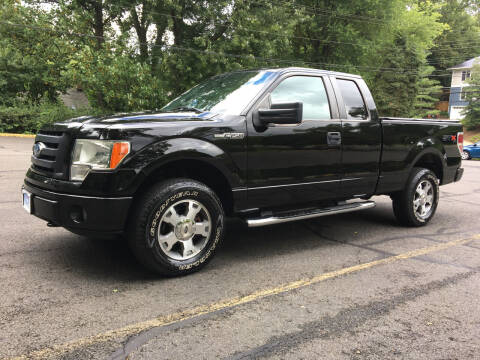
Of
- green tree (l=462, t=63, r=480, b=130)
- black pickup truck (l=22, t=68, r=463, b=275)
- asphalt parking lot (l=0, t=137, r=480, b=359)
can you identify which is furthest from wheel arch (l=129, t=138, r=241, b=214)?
green tree (l=462, t=63, r=480, b=130)

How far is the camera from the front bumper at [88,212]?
323 centimetres

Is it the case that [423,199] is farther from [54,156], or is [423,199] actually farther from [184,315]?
[54,156]

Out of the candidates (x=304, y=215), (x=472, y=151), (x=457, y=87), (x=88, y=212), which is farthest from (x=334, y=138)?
(x=457, y=87)

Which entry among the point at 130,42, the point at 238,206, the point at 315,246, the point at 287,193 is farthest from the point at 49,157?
the point at 130,42

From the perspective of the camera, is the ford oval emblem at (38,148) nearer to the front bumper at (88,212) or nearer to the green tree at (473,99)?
the front bumper at (88,212)

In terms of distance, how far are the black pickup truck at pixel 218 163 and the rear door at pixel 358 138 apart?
15 millimetres

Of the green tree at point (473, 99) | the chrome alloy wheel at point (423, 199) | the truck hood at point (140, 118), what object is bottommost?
the chrome alloy wheel at point (423, 199)

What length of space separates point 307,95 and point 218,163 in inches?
58.2

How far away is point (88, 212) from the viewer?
323cm

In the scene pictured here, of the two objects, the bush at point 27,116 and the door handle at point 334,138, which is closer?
the door handle at point 334,138

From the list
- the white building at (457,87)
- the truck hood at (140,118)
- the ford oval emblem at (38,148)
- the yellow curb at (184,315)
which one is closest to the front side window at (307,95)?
the truck hood at (140,118)

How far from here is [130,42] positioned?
22.8 meters

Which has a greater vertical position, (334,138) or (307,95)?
(307,95)

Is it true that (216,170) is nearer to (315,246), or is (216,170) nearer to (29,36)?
(315,246)
